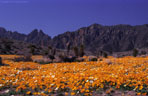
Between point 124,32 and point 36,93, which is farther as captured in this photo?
point 124,32

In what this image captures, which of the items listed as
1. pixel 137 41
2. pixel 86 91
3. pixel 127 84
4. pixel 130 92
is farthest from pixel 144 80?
pixel 137 41

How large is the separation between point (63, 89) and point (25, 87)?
51.1 inches

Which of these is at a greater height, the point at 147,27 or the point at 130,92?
the point at 147,27

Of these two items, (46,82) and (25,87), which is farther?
(46,82)

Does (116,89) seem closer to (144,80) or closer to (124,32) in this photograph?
(144,80)

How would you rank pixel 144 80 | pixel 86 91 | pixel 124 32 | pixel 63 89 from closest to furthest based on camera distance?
pixel 86 91 → pixel 63 89 → pixel 144 80 → pixel 124 32

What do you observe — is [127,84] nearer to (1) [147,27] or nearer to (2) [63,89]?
(2) [63,89]

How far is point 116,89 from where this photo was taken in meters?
6.17

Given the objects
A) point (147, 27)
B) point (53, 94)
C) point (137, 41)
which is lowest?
point (53, 94)

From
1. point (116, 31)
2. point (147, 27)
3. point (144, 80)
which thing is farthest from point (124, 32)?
point (144, 80)

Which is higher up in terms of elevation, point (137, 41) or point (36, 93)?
point (137, 41)

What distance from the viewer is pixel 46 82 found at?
7062 mm

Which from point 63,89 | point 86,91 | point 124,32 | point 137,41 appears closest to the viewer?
point 86,91

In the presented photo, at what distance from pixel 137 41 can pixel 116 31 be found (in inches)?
1068
